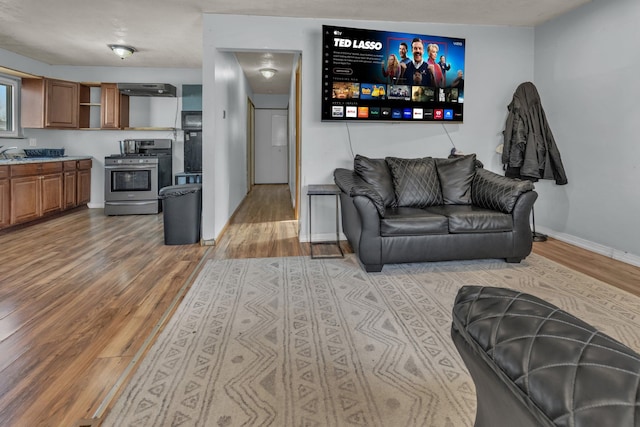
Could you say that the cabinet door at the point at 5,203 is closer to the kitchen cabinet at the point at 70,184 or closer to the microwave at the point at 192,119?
the kitchen cabinet at the point at 70,184

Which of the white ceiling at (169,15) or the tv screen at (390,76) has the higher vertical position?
the white ceiling at (169,15)

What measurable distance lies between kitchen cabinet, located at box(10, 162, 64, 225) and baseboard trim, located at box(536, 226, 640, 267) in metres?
6.37

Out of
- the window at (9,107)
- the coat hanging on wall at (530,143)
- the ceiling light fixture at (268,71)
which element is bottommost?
the coat hanging on wall at (530,143)

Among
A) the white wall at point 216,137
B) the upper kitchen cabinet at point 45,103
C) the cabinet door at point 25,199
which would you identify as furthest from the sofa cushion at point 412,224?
the upper kitchen cabinet at point 45,103

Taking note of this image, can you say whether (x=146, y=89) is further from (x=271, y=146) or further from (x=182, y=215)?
(x=271, y=146)

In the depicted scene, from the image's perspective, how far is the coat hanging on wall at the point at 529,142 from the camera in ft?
13.6

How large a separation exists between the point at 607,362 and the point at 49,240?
497 cm

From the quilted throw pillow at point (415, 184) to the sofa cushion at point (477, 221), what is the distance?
365 millimetres

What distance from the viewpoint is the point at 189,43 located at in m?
5.04

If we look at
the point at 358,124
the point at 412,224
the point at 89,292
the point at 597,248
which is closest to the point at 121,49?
the point at 358,124

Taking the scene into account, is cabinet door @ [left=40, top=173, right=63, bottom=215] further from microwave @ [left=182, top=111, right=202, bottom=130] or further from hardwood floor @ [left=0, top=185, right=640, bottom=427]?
microwave @ [left=182, top=111, right=202, bottom=130]

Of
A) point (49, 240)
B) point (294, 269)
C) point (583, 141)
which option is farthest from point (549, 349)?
point (49, 240)

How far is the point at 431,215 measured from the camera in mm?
3191

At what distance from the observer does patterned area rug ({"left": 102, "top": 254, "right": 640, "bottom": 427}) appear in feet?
4.63
